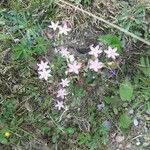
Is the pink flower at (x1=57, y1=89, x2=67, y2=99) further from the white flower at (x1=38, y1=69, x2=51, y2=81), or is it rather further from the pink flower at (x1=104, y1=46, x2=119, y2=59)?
the pink flower at (x1=104, y1=46, x2=119, y2=59)

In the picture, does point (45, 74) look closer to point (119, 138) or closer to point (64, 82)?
point (64, 82)

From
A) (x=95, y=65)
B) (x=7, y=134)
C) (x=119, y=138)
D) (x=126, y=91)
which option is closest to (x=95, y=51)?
(x=95, y=65)

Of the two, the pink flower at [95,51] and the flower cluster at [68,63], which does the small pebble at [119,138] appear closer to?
the flower cluster at [68,63]

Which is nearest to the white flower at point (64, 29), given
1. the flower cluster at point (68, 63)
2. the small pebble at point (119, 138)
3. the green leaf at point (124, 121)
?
the flower cluster at point (68, 63)

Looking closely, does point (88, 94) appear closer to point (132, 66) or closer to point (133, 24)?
point (132, 66)

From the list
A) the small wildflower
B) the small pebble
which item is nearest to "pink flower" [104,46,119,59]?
the small pebble
